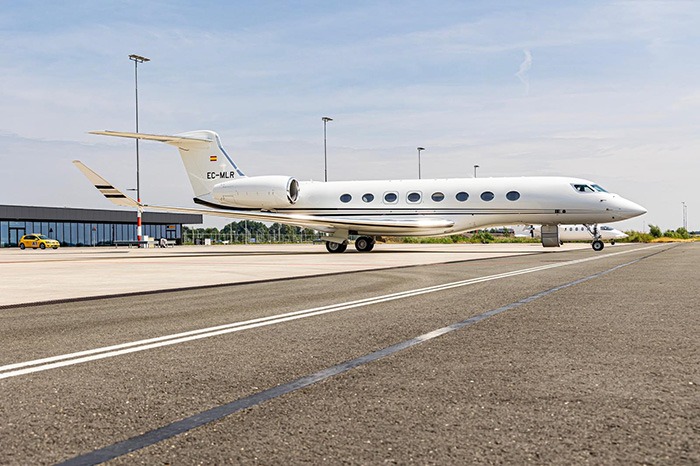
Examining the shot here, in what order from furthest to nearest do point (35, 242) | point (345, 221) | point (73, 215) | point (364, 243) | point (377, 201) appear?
1. point (73, 215)
2. point (35, 242)
3. point (364, 243)
4. point (377, 201)
5. point (345, 221)

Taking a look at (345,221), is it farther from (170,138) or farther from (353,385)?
(353,385)

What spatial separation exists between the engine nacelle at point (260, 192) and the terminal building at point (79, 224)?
38.8 metres

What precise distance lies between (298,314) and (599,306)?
3.85 m

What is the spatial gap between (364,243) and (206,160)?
9493 mm

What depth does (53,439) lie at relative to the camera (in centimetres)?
306

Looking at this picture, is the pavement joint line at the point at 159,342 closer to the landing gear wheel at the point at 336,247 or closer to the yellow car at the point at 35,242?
the landing gear wheel at the point at 336,247

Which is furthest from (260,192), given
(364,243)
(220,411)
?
(220,411)

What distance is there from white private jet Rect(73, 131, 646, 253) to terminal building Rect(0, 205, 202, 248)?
122 ft

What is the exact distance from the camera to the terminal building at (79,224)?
66125 mm

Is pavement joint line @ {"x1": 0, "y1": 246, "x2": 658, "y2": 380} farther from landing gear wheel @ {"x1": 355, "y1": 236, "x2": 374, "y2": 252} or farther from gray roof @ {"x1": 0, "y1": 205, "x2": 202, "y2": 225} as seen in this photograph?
gray roof @ {"x1": 0, "y1": 205, "x2": 202, "y2": 225}


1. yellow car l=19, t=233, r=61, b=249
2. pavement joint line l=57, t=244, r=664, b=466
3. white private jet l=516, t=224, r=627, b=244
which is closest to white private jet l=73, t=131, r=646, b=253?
pavement joint line l=57, t=244, r=664, b=466

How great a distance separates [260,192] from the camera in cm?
3173

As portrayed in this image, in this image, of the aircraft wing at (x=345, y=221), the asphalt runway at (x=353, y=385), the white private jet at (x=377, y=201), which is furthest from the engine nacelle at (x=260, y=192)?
the asphalt runway at (x=353, y=385)

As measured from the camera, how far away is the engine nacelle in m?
31.6
